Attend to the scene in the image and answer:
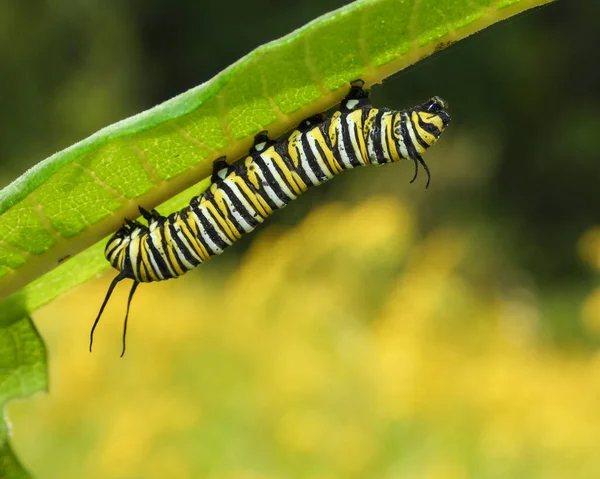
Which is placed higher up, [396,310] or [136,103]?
[136,103]

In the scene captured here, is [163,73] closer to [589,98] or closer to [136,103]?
[136,103]

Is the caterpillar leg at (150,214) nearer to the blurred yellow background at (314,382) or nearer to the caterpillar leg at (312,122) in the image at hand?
the caterpillar leg at (312,122)

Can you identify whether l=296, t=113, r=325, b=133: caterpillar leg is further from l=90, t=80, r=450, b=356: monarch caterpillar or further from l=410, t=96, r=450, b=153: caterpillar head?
l=410, t=96, r=450, b=153: caterpillar head

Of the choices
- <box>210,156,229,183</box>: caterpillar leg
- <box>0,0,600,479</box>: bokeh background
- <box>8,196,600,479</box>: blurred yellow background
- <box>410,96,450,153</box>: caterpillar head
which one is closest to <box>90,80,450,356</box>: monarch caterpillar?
<box>410,96,450,153</box>: caterpillar head

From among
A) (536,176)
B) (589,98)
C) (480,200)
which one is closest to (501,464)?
(480,200)

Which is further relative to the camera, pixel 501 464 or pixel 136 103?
pixel 136 103

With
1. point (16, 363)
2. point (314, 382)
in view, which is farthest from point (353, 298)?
point (16, 363)

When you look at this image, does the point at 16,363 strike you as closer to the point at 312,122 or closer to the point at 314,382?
the point at 312,122

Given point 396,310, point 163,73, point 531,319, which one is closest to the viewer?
point 396,310
